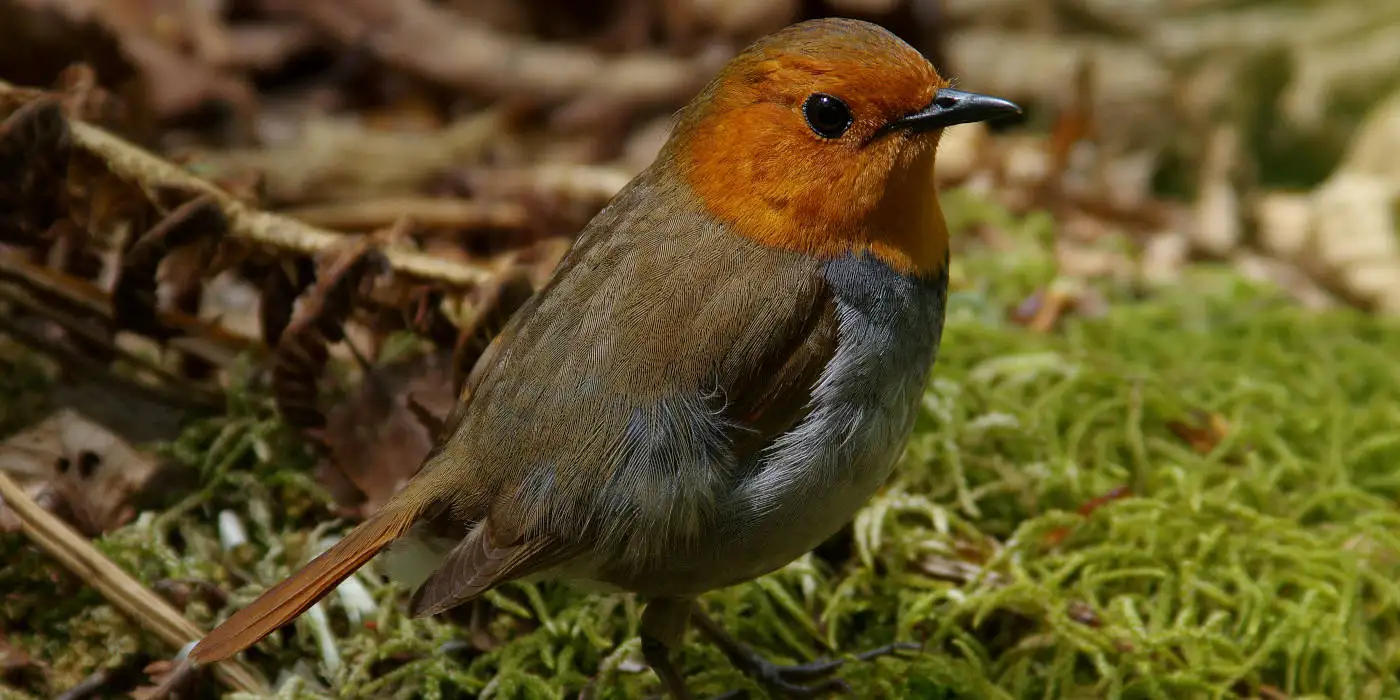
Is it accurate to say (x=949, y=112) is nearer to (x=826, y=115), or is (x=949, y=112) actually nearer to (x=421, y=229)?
(x=826, y=115)

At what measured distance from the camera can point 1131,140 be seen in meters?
6.30

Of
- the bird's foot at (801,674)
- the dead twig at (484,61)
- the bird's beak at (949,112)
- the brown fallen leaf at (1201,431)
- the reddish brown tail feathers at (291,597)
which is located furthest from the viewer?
the dead twig at (484,61)

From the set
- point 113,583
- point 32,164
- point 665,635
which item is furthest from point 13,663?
point 665,635

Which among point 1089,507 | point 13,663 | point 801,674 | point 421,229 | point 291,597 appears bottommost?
point 801,674

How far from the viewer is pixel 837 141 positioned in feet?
9.24

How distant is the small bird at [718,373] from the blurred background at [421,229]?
49cm

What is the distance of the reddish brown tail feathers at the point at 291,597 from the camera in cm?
251

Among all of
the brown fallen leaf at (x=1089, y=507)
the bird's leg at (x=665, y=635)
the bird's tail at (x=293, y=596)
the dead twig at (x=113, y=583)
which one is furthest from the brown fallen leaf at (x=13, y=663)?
the brown fallen leaf at (x=1089, y=507)

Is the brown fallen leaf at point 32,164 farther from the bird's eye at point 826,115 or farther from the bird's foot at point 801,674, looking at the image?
the bird's foot at point 801,674

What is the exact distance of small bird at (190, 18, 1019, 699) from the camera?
261cm

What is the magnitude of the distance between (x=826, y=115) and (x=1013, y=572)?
1265 millimetres

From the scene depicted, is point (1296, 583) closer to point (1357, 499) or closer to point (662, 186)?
point (1357, 499)

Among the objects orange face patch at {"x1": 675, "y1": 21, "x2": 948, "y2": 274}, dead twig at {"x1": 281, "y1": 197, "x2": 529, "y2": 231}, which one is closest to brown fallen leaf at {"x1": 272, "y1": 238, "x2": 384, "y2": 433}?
orange face patch at {"x1": 675, "y1": 21, "x2": 948, "y2": 274}

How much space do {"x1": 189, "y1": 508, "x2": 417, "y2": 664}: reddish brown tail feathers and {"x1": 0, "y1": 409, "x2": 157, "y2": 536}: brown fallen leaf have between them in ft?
3.01
